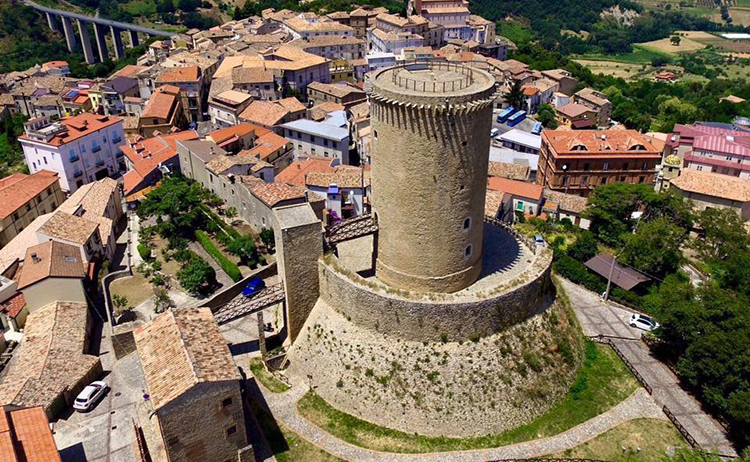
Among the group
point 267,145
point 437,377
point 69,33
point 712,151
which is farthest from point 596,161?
point 69,33

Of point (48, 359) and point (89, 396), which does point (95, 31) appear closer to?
point (48, 359)

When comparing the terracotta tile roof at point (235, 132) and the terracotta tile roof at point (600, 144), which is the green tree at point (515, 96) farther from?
the terracotta tile roof at point (235, 132)

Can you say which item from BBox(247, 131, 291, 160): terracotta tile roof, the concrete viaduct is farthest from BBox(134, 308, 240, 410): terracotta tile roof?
the concrete viaduct

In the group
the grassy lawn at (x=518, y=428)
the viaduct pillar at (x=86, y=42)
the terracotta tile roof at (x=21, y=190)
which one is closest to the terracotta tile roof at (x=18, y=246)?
the terracotta tile roof at (x=21, y=190)

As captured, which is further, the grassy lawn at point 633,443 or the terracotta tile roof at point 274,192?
the terracotta tile roof at point 274,192

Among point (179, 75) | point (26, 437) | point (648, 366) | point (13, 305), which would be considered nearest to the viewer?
point (26, 437)

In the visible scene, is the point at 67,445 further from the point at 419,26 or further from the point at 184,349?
the point at 419,26
